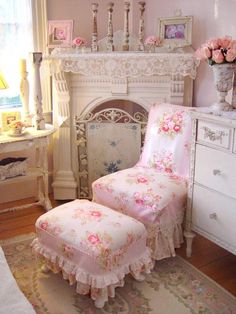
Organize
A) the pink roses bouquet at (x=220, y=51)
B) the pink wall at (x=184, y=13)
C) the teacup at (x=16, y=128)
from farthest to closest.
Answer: the teacup at (x=16, y=128), the pink wall at (x=184, y=13), the pink roses bouquet at (x=220, y=51)

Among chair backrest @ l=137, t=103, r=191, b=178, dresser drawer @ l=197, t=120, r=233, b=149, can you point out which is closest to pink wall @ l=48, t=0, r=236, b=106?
chair backrest @ l=137, t=103, r=191, b=178

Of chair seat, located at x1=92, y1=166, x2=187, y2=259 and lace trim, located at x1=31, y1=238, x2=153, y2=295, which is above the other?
chair seat, located at x1=92, y1=166, x2=187, y2=259

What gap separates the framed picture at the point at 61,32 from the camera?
3.13 metres

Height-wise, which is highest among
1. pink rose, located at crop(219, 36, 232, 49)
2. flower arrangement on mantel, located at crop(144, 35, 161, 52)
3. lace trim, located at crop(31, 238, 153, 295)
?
flower arrangement on mantel, located at crop(144, 35, 161, 52)

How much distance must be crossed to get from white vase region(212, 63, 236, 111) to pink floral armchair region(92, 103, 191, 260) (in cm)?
34

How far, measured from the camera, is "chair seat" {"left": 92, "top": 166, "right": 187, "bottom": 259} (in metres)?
2.37

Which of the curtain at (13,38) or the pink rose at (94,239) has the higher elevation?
the curtain at (13,38)

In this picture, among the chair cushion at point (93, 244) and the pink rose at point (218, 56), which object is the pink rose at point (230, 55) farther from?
the chair cushion at point (93, 244)

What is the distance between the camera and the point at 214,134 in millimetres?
2199

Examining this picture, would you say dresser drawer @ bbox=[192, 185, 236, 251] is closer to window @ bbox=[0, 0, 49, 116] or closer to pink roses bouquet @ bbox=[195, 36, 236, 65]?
pink roses bouquet @ bbox=[195, 36, 236, 65]

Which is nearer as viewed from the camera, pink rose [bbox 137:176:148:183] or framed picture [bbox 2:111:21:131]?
pink rose [bbox 137:176:148:183]

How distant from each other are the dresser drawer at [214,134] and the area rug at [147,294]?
2.65 ft

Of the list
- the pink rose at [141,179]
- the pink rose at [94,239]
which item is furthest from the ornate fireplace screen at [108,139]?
the pink rose at [94,239]

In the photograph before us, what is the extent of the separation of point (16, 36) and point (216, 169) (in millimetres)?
1980
